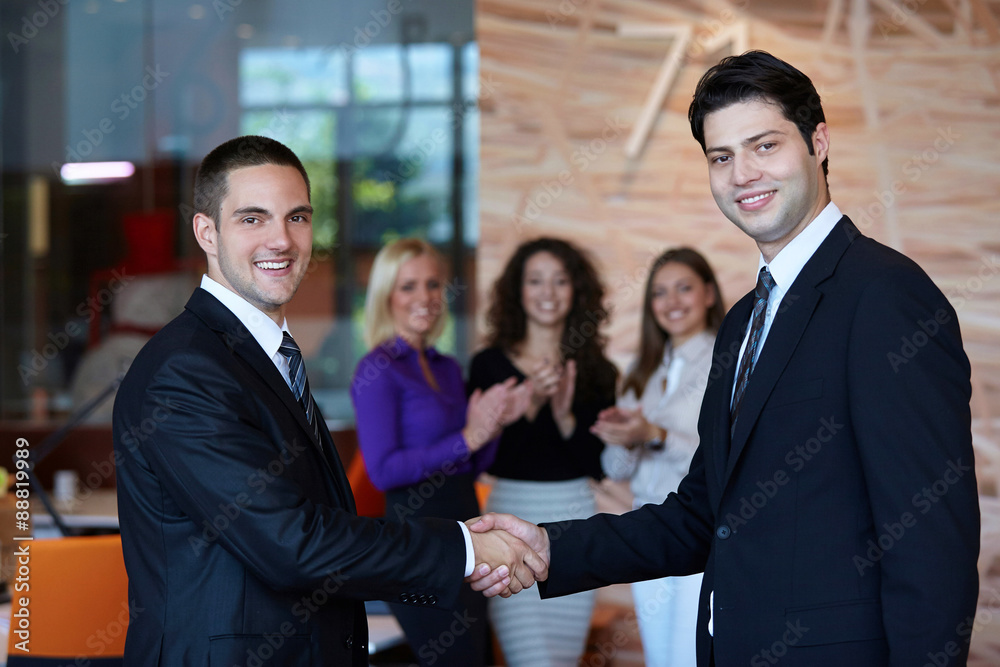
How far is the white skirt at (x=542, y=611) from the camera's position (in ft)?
10.5

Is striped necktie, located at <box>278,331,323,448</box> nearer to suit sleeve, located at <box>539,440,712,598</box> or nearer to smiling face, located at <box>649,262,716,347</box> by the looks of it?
suit sleeve, located at <box>539,440,712,598</box>

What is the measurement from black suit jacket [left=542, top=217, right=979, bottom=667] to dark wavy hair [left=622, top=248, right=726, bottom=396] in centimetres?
185

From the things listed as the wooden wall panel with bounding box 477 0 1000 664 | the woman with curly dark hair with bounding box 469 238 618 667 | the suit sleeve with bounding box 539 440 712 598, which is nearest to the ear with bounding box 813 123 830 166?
the suit sleeve with bounding box 539 440 712 598

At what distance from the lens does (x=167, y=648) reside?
1.59 metres

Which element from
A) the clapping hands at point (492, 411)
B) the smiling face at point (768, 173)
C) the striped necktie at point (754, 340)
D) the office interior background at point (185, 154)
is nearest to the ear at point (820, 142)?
the smiling face at point (768, 173)

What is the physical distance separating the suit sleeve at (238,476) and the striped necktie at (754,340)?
750 mm

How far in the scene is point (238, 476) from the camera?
1625 millimetres

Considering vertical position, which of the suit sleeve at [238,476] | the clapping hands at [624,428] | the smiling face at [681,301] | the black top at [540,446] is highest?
the smiling face at [681,301]

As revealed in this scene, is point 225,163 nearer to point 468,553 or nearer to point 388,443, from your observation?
point 468,553

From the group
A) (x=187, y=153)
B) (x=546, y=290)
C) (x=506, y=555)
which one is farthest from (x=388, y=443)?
(x=187, y=153)

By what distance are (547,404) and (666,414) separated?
44cm

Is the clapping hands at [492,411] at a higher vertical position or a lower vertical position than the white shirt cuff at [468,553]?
higher

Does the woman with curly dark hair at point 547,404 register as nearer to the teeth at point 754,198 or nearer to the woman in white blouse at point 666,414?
the woman in white blouse at point 666,414

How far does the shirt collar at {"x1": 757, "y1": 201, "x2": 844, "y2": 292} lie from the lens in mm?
1718
